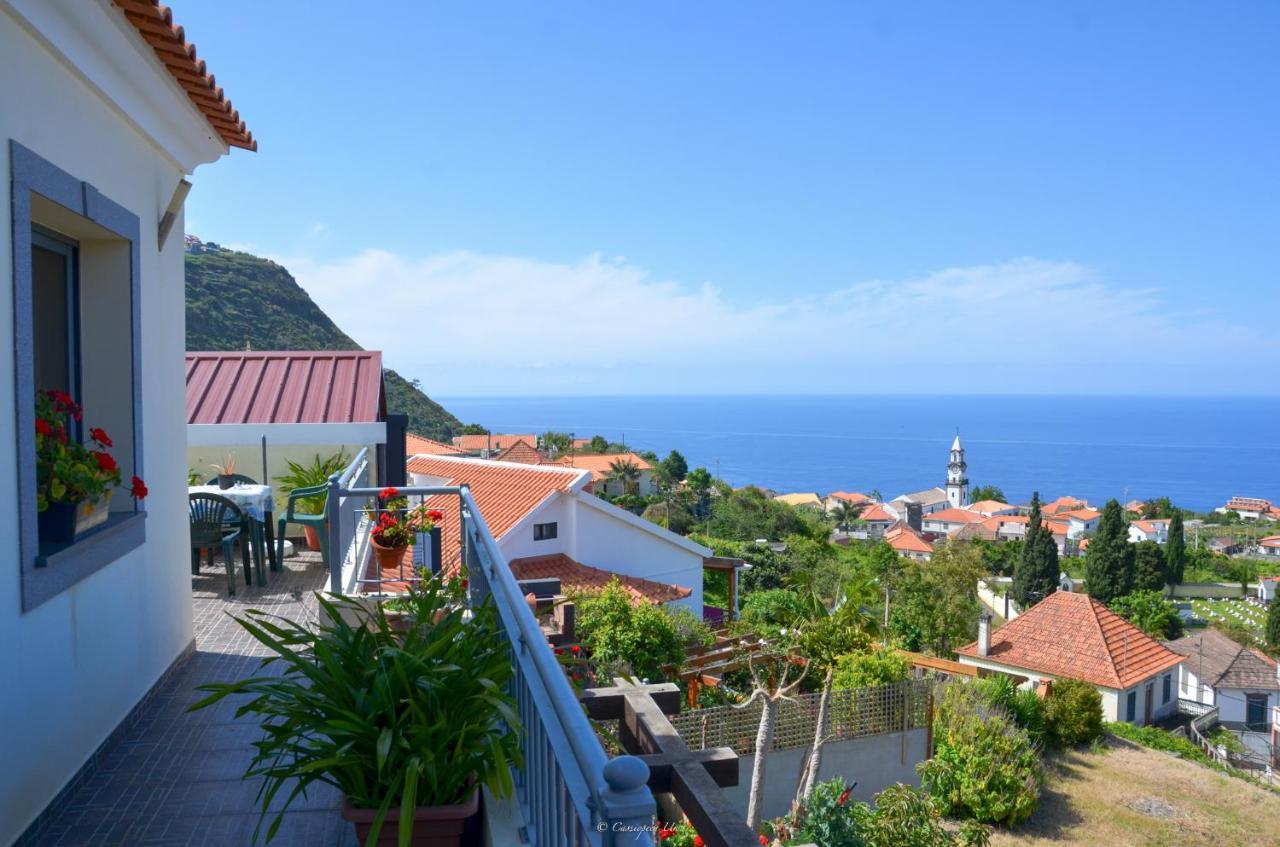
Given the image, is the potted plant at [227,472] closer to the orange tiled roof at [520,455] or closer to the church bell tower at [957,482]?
the orange tiled roof at [520,455]

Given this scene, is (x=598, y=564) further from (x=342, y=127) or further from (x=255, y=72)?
(x=255, y=72)

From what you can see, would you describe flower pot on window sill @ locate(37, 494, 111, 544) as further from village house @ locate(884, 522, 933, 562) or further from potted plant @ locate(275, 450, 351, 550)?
village house @ locate(884, 522, 933, 562)

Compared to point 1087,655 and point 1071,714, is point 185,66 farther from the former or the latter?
point 1087,655

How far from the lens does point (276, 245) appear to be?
65375 mm

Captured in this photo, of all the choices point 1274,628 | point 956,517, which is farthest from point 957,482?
point 1274,628

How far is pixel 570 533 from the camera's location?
2202 centimetres

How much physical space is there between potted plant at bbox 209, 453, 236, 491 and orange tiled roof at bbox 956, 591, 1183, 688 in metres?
25.8

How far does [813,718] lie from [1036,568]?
41.7m

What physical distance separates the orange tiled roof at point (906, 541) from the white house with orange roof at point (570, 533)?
52.4 meters

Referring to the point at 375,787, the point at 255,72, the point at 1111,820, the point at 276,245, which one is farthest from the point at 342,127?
the point at 276,245

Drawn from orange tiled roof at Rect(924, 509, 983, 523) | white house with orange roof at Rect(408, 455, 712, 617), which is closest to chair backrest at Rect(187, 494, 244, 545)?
white house with orange roof at Rect(408, 455, 712, 617)

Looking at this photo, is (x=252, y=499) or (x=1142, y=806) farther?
(x=1142, y=806)

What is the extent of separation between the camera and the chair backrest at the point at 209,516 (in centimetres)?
668

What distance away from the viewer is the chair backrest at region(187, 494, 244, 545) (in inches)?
263
